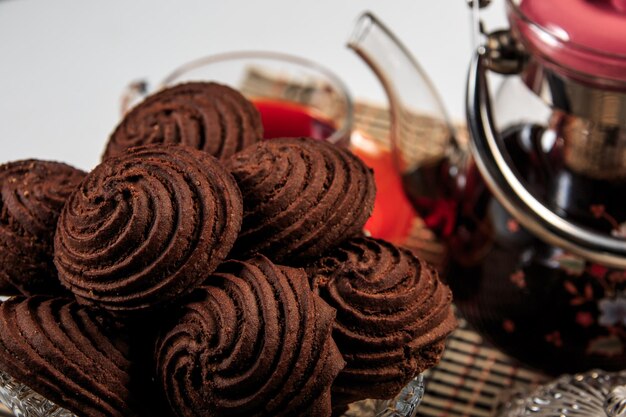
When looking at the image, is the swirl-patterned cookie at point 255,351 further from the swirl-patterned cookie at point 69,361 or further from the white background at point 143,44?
the white background at point 143,44

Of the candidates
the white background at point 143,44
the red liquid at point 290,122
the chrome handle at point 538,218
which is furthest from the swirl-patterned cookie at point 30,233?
the white background at point 143,44

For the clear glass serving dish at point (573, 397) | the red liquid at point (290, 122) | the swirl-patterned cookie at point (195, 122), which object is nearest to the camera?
the swirl-patterned cookie at point (195, 122)

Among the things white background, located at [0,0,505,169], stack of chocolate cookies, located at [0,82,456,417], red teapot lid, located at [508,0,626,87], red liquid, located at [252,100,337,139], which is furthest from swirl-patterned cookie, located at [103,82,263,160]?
white background, located at [0,0,505,169]

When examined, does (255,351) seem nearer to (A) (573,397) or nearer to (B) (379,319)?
(B) (379,319)

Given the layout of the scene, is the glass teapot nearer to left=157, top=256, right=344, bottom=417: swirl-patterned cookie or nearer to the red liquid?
the red liquid

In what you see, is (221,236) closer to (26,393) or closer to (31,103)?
(26,393)

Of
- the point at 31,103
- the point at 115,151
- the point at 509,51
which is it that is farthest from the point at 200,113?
the point at 31,103

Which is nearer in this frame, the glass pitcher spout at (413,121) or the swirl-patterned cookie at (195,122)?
the swirl-patterned cookie at (195,122)
